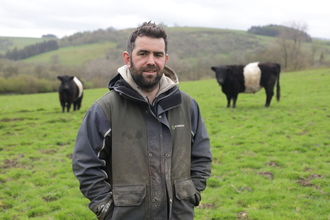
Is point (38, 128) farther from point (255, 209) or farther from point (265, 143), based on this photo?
point (255, 209)

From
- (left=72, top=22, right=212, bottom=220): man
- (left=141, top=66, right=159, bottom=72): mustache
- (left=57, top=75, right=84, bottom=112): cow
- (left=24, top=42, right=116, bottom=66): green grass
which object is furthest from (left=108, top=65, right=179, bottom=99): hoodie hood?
(left=24, top=42, right=116, bottom=66): green grass

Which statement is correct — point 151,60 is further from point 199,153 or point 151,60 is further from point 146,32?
point 199,153

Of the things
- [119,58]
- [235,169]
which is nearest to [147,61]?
[235,169]

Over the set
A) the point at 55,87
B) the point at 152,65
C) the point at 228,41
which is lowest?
the point at 55,87

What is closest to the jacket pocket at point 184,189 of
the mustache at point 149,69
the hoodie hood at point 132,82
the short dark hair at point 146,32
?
the hoodie hood at point 132,82

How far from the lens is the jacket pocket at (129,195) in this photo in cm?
232

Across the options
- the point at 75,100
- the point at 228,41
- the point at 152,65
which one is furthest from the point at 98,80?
the point at 228,41

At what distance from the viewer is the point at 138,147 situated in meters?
2.40

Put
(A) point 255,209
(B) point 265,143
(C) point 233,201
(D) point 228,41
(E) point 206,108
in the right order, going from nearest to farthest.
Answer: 1. (A) point 255,209
2. (C) point 233,201
3. (B) point 265,143
4. (E) point 206,108
5. (D) point 228,41

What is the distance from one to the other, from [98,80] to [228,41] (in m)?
65.7

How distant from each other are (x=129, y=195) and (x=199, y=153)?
778 mm

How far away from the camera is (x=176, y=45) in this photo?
93188 mm

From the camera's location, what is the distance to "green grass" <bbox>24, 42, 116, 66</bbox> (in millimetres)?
84375

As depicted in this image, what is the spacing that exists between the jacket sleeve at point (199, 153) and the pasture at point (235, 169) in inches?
109
